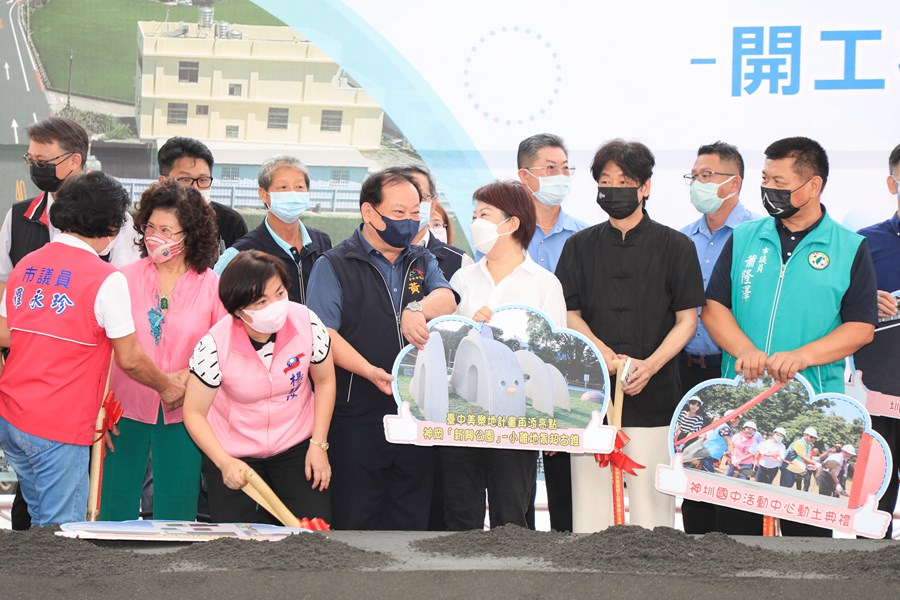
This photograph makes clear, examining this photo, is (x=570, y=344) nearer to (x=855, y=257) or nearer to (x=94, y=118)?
(x=855, y=257)

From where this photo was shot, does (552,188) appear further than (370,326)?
Yes

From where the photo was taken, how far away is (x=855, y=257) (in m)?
2.96

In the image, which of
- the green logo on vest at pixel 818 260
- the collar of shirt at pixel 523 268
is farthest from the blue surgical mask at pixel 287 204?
the green logo on vest at pixel 818 260

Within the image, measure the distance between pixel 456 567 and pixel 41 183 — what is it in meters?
2.51

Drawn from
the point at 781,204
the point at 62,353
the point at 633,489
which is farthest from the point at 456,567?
the point at 781,204

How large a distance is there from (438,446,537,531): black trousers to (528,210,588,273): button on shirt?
1114 mm

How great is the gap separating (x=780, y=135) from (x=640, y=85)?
68 centimetres

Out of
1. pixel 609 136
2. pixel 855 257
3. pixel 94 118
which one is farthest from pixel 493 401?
pixel 94 118

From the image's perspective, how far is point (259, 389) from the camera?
2605mm

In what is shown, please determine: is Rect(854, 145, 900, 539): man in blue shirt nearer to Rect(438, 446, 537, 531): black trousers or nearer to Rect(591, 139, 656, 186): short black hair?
Rect(591, 139, 656, 186): short black hair

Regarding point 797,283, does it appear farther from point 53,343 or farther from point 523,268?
point 53,343

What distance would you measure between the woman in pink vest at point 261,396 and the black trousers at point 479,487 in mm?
374

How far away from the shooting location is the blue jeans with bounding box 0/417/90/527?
2688 mm

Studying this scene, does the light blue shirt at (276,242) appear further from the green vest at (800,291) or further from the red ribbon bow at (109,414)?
the green vest at (800,291)
